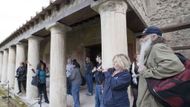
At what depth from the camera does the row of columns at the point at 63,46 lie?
5.25 meters

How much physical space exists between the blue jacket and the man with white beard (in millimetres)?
1050

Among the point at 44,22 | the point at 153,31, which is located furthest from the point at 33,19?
the point at 153,31

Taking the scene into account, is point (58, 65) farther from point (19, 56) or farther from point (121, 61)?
point (19, 56)

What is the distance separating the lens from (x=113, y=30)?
17.2 ft

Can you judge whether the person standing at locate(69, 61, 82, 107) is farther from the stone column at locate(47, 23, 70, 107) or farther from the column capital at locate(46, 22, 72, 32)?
the column capital at locate(46, 22, 72, 32)

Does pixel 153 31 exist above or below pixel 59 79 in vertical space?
above

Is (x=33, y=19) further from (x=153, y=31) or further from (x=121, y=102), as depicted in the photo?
(x=153, y=31)

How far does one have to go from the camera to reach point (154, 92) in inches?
80.3

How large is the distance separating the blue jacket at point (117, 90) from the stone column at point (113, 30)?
1.70 metres

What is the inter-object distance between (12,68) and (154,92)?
15676 millimetres

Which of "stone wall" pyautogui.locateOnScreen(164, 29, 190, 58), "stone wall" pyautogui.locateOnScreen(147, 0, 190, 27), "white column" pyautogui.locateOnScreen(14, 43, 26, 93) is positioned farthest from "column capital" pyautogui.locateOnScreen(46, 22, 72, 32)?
"stone wall" pyautogui.locateOnScreen(164, 29, 190, 58)

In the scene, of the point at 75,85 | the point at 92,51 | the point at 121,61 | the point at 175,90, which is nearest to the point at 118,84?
the point at 121,61

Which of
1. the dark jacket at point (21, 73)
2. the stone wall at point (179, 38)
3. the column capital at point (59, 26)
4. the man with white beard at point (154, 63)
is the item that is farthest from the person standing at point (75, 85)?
the dark jacket at point (21, 73)

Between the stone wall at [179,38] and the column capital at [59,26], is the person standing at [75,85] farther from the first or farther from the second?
the stone wall at [179,38]
